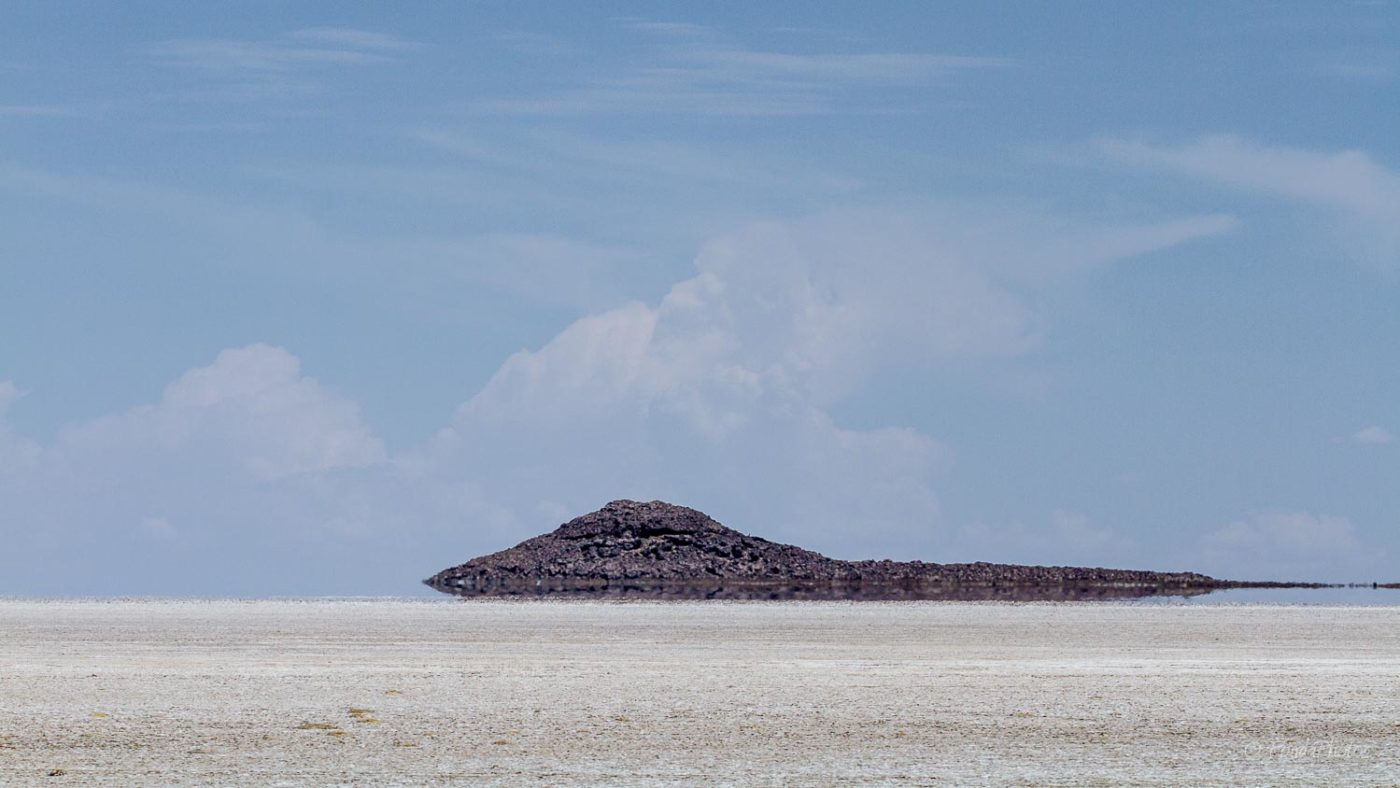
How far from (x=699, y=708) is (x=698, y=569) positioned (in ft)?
291

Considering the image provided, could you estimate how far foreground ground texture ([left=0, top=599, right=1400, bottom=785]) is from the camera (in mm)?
16859

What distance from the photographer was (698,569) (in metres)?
111

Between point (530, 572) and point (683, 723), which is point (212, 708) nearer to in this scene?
point (683, 723)

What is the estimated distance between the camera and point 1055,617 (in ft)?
189

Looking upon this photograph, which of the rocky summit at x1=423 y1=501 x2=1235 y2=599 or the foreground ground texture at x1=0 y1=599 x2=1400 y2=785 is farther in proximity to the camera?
→ the rocky summit at x1=423 y1=501 x2=1235 y2=599

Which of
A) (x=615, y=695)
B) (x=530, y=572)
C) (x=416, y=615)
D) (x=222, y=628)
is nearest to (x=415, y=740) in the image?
(x=615, y=695)

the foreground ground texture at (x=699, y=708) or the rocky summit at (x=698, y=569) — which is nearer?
the foreground ground texture at (x=699, y=708)

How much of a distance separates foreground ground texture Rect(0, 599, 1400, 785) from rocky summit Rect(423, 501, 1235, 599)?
60.6 meters

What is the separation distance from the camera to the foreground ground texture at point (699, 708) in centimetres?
1686

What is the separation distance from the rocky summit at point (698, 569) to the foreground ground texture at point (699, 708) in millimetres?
60568

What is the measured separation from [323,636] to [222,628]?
667 centimetres

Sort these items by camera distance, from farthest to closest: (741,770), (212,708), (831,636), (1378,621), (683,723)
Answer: (1378,621) < (831,636) < (212,708) < (683,723) < (741,770)

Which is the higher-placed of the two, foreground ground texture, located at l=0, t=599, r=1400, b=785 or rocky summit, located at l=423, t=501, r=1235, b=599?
rocky summit, located at l=423, t=501, r=1235, b=599

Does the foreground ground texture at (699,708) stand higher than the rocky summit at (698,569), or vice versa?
the rocky summit at (698,569)
